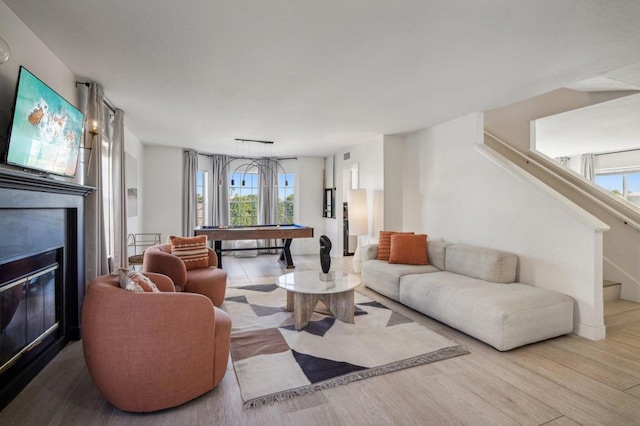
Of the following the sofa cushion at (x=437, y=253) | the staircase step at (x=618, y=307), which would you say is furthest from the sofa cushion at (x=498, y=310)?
the staircase step at (x=618, y=307)

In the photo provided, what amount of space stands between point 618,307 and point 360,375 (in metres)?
3.51

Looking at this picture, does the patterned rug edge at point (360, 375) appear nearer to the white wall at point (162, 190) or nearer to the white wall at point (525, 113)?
the white wall at point (525, 113)

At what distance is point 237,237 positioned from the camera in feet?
18.4

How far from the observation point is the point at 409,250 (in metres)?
4.35

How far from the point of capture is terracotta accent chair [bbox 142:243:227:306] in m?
3.43

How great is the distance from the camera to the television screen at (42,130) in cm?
202

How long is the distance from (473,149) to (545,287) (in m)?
1.97

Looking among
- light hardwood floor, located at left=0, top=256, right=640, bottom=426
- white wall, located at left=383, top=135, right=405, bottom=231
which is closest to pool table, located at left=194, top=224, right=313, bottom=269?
white wall, located at left=383, top=135, right=405, bottom=231

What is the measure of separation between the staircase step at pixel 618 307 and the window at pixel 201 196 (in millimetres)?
7412

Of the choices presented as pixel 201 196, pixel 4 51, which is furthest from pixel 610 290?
pixel 201 196

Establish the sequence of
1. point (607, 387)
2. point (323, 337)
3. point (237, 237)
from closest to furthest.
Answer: point (607, 387) → point (323, 337) → point (237, 237)

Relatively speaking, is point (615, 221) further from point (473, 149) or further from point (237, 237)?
point (237, 237)

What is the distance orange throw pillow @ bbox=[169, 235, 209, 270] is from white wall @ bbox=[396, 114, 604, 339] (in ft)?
11.6

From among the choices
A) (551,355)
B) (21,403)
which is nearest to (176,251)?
(21,403)
